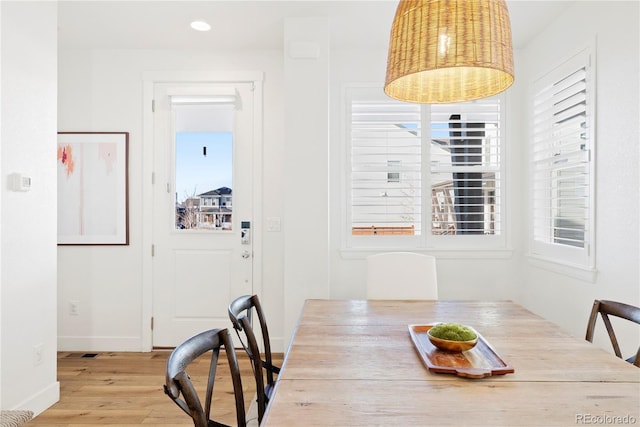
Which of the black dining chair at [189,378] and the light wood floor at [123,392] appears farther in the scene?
the light wood floor at [123,392]

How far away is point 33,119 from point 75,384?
6.11ft

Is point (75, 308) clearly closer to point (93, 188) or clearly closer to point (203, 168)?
point (93, 188)

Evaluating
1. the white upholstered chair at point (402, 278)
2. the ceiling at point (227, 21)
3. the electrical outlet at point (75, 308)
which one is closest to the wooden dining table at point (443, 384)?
the white upholstered chair at point (402, 278)

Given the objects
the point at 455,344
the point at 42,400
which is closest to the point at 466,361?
the point at 455,344

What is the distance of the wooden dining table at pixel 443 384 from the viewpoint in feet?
3.42

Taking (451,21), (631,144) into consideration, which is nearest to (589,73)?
(631,144)

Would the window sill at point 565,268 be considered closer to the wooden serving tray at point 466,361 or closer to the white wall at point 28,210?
the wooden serving tray at point 466,361

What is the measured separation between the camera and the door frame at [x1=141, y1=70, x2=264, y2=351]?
353cm

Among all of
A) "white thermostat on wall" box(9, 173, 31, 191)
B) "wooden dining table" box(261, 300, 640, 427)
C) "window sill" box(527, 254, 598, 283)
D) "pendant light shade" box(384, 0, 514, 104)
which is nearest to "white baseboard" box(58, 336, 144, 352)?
"white thermostat on wall" box(9, 173, 31, 191)

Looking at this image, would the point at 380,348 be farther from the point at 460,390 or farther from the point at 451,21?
the point at 451,21

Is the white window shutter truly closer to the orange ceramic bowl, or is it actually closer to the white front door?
the orange ceramic bowl

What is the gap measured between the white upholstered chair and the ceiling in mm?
1760

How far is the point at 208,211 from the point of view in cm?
359

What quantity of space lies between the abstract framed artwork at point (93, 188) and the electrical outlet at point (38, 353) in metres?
1.24
